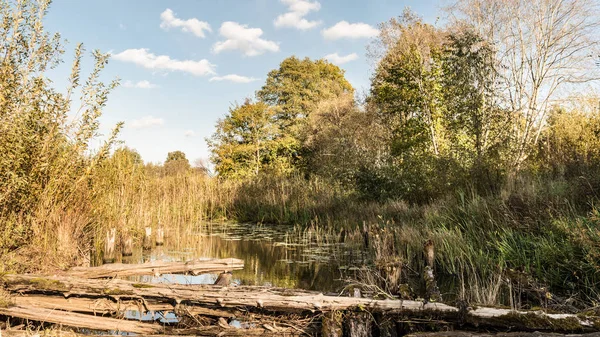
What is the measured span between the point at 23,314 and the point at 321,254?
572 centimetres

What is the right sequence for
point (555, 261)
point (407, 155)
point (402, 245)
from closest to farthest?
1. point (555, 261)
2. point (402, 245)
3. point (407, 155)

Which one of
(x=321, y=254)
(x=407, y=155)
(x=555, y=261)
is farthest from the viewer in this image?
(x=407, y=155)

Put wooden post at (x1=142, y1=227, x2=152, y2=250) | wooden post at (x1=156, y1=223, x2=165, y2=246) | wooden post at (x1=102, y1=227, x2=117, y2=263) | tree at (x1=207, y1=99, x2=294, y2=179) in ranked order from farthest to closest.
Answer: tree at (x1=207, y1=99, x2=294, y2=179)
wooden post at (x1=156, y1=223, x2=165, y2=246)
wooden post at (x1=142, y1=227, x2=152, y2=250)
wooden post at (x1=102, y1=227, x2=117, y2=263)

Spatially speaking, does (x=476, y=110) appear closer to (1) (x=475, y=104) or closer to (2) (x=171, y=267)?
(1) (x=475, y=104)

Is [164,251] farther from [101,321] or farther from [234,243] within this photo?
[101,321]

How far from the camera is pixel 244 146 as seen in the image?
25.8 m

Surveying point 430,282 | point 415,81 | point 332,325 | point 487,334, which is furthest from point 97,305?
point 415,81

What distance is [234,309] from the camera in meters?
4.12

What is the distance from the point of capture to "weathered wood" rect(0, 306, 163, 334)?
4.09m

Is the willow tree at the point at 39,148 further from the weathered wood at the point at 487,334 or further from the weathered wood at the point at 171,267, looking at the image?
the weathered wood at the point at 487,334

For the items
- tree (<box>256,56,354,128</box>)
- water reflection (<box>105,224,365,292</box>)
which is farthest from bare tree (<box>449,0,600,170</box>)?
tree (<box>256,56,354,128</box>)

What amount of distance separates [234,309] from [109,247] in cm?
473

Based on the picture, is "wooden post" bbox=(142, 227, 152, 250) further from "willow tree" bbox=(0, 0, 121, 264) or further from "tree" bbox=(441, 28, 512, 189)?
"tree" bbox=(441, 28, 512, 189)

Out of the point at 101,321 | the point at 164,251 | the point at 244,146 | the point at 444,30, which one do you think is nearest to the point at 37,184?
the point at 101,321
